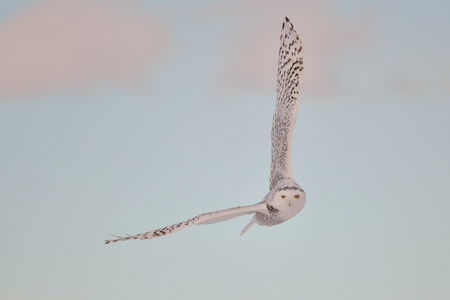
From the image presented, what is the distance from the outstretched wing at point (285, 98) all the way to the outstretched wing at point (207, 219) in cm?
201

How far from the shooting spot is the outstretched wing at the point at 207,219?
21.8m

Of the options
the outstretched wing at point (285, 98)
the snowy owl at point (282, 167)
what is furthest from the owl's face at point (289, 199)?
the outstretched wing at point (285, 98)

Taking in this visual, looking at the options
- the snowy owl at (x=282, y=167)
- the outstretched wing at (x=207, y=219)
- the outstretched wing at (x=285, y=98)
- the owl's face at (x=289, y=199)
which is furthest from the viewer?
the outstretched wing at (x=285, y=98)

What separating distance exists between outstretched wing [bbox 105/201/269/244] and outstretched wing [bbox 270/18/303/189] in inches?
79.1

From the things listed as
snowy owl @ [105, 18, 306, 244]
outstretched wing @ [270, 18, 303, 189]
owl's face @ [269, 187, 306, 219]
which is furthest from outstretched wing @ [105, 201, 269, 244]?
outstretched wing @ [270, 18, 303, 189]

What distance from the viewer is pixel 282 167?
2512 centimetres

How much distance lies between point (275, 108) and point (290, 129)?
1.54 m

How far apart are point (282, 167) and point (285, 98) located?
268cm

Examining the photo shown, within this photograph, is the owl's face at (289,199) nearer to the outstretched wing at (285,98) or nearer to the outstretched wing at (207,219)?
the outstretched wing at (207,219)

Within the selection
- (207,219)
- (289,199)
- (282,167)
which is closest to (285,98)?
(282,167)

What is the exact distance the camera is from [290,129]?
25484 mm

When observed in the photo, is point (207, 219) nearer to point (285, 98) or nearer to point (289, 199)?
point (289, 199)

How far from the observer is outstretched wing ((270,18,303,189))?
83.3ft

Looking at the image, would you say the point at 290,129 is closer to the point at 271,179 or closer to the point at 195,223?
the point at 271,179
